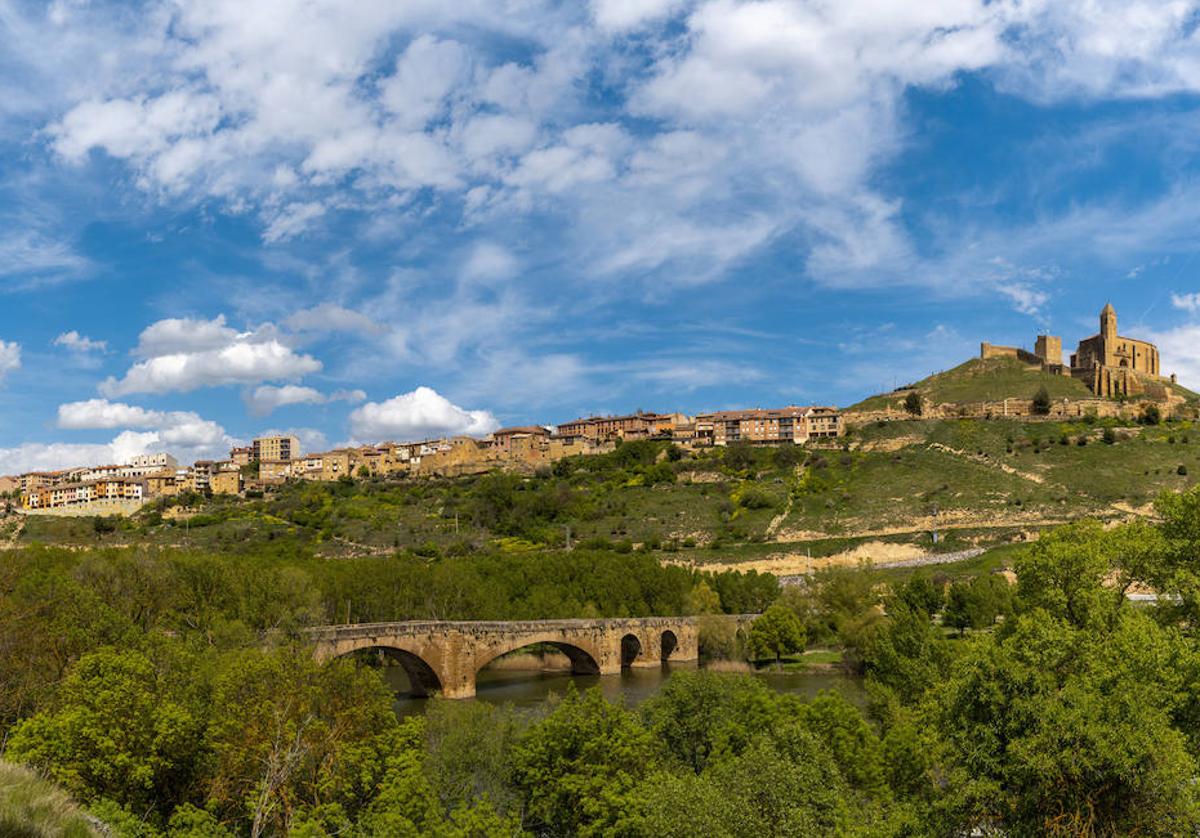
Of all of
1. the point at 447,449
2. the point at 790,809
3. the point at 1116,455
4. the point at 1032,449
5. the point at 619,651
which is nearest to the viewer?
the point at 790,809

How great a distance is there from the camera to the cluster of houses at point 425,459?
137 metres

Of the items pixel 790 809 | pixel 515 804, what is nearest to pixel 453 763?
pixel 515 804

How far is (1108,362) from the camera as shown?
130500 mm

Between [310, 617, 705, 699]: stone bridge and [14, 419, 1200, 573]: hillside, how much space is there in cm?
2177

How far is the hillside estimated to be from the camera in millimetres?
86125

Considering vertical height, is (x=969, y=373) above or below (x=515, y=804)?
above

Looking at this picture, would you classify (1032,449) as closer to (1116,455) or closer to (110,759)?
(1116,455)

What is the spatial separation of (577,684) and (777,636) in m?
12.5

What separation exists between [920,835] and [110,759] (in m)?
16.3

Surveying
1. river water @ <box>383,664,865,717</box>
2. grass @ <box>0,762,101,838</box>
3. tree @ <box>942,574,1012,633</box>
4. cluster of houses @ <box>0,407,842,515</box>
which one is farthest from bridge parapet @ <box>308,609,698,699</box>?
cluster of houses @ <box>0,407,842,515</box>

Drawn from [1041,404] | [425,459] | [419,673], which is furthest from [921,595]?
[425,459]

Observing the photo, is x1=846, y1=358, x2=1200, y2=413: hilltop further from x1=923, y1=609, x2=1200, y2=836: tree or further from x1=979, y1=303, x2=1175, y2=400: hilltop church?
x1=923, y1=609, x2=1200, y2=836: tree

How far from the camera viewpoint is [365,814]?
19141mm

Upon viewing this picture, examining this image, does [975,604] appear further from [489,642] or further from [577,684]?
[489,642]
